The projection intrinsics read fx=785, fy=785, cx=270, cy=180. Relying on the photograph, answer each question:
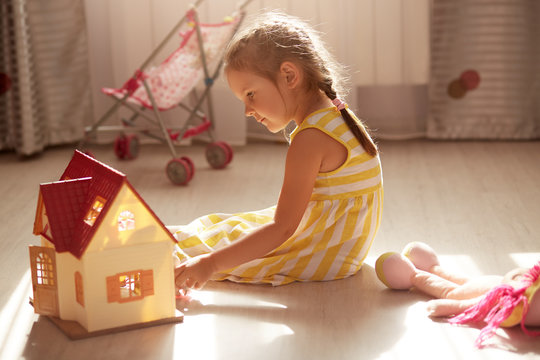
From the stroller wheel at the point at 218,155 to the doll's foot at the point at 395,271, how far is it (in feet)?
4.19

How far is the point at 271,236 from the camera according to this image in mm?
1579

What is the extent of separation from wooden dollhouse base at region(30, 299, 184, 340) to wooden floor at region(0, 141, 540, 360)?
1 centimetres

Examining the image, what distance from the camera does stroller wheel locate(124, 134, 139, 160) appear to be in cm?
299

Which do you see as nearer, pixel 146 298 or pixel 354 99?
pixel 146 298

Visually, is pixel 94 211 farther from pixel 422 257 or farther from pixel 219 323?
pixel 422 257

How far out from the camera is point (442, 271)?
1664 mm

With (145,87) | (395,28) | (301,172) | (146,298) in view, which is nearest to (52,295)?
(146,298)

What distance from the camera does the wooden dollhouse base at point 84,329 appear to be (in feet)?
4.66

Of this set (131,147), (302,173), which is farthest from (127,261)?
(131,147)

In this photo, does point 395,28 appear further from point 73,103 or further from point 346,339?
point 346,339

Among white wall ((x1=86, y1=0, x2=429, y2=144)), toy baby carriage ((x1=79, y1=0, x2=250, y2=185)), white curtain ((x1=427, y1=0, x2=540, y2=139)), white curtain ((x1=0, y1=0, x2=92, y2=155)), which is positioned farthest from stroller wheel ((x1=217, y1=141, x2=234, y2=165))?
white curtain ((x1=427, y1=0, x2=540, y2=139))

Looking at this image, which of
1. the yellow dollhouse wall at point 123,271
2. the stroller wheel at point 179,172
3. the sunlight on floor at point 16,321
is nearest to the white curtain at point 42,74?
the stroller wheel at point 179,172

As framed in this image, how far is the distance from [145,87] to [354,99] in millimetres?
904

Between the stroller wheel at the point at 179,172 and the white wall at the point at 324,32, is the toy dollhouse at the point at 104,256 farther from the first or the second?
the white wall at the point at 324,32
